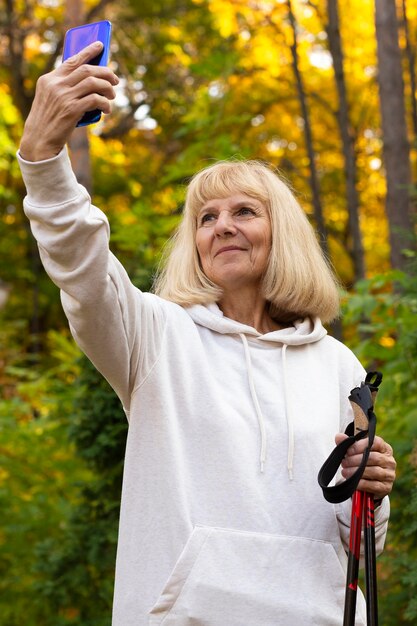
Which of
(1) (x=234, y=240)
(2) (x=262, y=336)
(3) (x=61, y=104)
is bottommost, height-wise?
(2) (x=262, y=336)

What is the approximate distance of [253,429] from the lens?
2.36 m

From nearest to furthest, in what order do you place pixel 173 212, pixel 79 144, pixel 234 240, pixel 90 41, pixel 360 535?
1. pixel 90 41
2. pixel 360 535
3. pixel 234 240
4. pixel 173 212
5. pixel 79 144

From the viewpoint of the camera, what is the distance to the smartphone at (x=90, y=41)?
6.64ft

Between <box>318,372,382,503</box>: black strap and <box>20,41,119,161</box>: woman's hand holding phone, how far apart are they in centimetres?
98

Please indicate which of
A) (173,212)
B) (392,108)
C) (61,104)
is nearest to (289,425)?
(61,104)

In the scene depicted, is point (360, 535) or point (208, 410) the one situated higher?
point (208, 410)

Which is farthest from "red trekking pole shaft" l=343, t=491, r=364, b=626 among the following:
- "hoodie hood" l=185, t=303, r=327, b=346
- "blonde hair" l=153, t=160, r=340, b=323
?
"blonde hair" l=153, t=160, r=340, b=323

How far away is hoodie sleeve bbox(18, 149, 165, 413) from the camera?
1.98 meters

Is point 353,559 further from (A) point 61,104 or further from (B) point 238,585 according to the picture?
(A) point 61,104

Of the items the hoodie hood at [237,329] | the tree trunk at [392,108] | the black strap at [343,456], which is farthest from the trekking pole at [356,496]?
the tree trunk at [392,108]

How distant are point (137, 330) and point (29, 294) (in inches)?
624

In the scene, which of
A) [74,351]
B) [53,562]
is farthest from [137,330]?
[74,351]

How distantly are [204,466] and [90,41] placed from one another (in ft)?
3.33

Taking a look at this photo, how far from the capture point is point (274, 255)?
2.69 m
